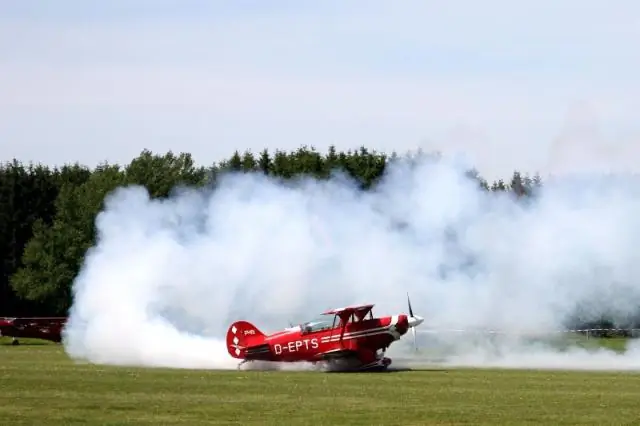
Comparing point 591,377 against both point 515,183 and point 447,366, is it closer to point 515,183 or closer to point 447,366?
point 447,366

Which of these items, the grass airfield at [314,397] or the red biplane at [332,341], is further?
the red biplane at [332,341]

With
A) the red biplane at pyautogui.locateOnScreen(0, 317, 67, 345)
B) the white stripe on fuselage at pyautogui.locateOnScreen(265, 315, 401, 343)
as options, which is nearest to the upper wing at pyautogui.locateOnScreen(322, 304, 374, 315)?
the white stripe on fuselage at pyautogui.locateOnScreen(265, 315, 401, 343)

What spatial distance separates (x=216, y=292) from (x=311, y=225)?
19.6ft

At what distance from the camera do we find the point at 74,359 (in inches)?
2320

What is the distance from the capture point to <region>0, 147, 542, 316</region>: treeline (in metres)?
104

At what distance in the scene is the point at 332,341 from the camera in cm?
5253

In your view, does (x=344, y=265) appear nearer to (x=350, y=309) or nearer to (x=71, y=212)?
(x=350, y=309)

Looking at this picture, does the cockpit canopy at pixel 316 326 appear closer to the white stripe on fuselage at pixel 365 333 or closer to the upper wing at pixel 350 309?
the white stripe on fuselage at pixel 365 333

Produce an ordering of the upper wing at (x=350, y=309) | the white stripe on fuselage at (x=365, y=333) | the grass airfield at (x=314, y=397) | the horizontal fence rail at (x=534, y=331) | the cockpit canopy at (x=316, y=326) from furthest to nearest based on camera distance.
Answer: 1. the horizontal fence rail at (x=534, y=331)
2. the cockpit canopy at (x=316, y=326)
3. the white stripe on fuselage at (x=365, y=333)
4. the upper wing at (x=350, y=309)
5. the grass airfield at (x=314, y=397)

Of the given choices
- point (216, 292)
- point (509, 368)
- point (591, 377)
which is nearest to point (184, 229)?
point (216, 292)

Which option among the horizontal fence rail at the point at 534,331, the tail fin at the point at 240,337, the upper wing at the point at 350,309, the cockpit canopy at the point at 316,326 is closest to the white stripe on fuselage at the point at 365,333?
the cockpit canopy at the point at 316,326

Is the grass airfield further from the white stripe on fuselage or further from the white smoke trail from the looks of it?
the white smoke trail

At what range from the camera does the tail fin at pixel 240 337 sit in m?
A: 52.7

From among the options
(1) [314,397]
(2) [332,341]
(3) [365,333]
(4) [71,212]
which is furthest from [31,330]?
(1) [314,397]
